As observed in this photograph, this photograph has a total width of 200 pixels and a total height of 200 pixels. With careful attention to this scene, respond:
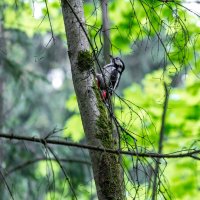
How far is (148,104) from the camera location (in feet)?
21.1

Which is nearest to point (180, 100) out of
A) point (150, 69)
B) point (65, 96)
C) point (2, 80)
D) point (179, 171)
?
point (179, 171)

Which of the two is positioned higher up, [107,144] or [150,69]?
[150,69]

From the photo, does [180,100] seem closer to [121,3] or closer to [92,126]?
[121,3]

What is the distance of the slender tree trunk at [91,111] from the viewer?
2.31 metres

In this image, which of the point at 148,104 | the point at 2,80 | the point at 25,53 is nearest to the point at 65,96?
the point at 25,53

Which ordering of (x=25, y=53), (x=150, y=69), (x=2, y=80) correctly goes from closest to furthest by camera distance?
(x=2, y=80) → (x=25, y=53) → (x=150, y=69)

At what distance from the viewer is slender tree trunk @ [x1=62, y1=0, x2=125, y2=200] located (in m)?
2.31

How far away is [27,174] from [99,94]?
5476mm

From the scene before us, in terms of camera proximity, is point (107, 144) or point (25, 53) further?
point (25, 53)

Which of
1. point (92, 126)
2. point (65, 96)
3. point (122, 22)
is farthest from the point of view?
point (65, 96)

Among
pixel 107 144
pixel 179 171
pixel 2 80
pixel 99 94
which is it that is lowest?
pixel 107 144

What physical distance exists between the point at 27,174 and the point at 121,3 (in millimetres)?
3131

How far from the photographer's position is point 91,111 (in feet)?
7.86

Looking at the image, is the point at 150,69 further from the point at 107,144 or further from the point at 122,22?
the point at 107,144
